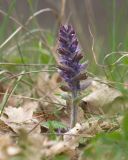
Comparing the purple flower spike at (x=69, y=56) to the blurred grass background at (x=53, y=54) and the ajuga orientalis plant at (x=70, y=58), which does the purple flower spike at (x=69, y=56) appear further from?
the blurred grass background at (x=53, y=54)

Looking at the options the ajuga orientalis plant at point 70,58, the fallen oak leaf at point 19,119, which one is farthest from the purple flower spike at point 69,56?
the fallen oak leaf at point 19,119

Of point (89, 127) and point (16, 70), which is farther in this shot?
point (16, 70)

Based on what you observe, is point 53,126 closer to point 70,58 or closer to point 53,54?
point 70,58

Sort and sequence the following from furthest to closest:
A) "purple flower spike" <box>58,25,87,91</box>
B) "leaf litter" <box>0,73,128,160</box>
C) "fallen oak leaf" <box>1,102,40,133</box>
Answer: "fallen oak leaf" <box>1,102,40,133</box>, "purple flower spike" <box>58,25,87,91</box>, "leaf litter" <box>0,73,128,160</box>

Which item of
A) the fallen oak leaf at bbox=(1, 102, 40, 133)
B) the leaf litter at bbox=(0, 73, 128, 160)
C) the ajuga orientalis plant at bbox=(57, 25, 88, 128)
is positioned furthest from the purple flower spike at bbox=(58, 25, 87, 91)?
the fallen oak leaf at bbox=(1, 102, 40, 133)

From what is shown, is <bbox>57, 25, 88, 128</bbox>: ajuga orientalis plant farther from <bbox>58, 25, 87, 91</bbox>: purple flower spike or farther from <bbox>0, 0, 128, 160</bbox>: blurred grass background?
<bbox>0, 0, 128, 160</bbox>: blurred grass background

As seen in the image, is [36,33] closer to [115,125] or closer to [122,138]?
[115,125]

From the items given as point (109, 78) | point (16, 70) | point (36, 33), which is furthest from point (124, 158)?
point (36, 33)

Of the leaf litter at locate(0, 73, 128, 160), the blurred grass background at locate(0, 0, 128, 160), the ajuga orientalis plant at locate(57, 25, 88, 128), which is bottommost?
the leaf litter at locate(0, 73, 128, 160)

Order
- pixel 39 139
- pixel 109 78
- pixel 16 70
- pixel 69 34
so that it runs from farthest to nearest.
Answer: pixel 16 70
pixel 109 78
pixel 69 34
pixel 39 139
